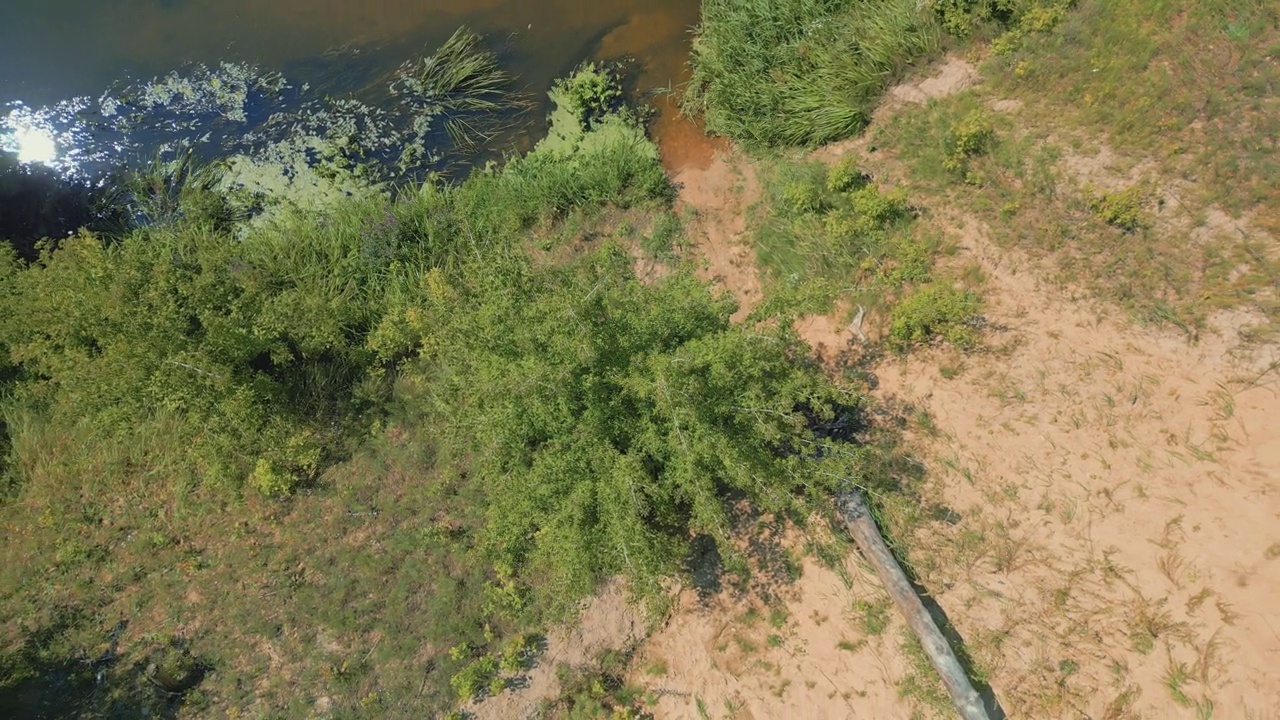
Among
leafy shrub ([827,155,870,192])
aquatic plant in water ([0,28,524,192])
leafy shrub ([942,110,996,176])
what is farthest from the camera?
aquatic plant in water ([0,28,524,192])

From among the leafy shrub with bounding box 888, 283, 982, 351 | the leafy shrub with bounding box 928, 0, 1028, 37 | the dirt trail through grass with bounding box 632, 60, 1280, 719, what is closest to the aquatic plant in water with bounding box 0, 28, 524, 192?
the leafy shrub with bounding box 928, 0, 1028, 37

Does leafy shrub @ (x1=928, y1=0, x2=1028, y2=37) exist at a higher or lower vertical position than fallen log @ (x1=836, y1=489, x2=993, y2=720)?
higher

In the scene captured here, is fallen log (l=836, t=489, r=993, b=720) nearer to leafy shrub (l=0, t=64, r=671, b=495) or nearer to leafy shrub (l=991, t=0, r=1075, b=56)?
leafy shrub (l=0, t=64, r=671, b=495)

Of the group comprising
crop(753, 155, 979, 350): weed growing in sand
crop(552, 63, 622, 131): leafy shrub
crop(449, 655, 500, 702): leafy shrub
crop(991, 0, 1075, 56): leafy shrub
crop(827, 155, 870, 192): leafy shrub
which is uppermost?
crop(552, 63, 622, 131): leafy shrub

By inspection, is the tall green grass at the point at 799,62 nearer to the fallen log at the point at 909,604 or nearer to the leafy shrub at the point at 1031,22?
the leafy shrub at the point at 1031,22

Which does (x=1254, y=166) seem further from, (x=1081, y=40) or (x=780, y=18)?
(x=780, y=18)

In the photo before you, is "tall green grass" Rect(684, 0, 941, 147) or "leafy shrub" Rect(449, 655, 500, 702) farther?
"tall green grass" Rect(684, 0, 941, 147)

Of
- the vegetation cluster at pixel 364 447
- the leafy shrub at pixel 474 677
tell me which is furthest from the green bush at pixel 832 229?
the leafy shrub at pixel 474 677
